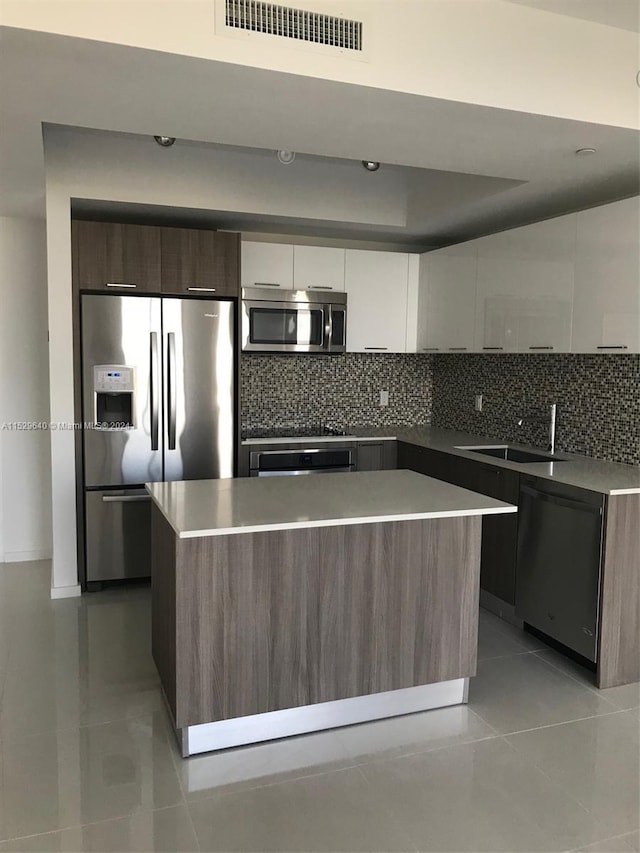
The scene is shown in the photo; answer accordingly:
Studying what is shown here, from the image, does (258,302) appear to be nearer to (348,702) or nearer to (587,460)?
(587,460)

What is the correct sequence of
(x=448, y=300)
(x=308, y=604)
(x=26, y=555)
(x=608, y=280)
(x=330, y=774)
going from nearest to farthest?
1. (x=330, y=774)
2. (x=308, y=604)
3. (x=608, y=280)
4. (x=448, y=300)
5. (x=26, y=555)

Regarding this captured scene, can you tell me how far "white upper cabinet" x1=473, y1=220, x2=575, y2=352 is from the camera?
3.73m

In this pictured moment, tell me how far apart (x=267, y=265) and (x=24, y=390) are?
1.99m

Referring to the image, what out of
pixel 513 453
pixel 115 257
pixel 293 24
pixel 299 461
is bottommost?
pixel 299 461

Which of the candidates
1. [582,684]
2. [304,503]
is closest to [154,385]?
[304,503]

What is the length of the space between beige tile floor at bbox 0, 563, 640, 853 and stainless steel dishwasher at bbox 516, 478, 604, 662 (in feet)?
0.76

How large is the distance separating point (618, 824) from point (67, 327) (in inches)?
145

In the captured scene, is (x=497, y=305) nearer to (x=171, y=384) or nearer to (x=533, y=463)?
(x=533, y=463)

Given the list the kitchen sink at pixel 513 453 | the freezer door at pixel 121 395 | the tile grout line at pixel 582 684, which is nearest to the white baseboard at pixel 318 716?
the tile grout line at pixel 582 684

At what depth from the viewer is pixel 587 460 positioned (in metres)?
3.89


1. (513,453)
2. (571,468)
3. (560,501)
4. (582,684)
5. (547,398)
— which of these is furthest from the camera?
(513,453)

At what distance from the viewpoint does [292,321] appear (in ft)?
15.5

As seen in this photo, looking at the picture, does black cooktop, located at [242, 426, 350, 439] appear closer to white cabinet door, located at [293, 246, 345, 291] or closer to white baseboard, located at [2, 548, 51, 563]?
white cabinet door, located at [293, 246, 345, 291]

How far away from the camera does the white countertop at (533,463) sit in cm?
315
